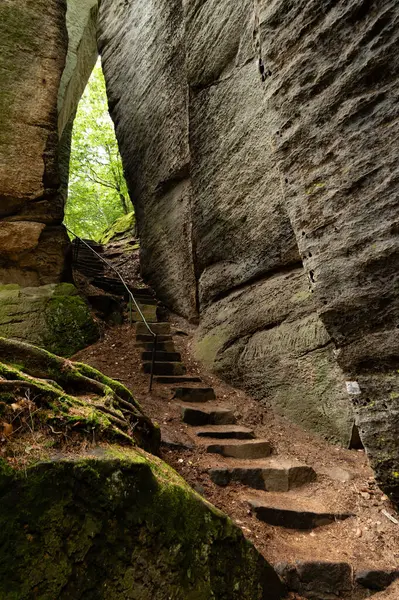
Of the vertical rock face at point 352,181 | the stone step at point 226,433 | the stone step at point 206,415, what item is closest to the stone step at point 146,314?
the stone step at point 206,415

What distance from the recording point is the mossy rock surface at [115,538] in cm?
195

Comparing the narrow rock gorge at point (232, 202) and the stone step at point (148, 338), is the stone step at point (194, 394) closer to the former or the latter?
the narrow rock gorge at point (232, 202)

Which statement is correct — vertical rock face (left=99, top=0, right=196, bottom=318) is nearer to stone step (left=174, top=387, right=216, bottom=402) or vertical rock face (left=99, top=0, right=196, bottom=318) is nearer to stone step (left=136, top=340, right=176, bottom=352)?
stone step (left=136, top=340, right=176, bottom=352)

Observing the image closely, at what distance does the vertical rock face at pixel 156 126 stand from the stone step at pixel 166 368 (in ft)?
6.91

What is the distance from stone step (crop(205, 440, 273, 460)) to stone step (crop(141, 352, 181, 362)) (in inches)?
116

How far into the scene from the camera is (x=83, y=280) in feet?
35.1

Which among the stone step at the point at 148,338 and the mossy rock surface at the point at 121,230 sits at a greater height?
the mossy rock surface at the point at 121,230

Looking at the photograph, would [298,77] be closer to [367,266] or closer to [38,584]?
[367,266]

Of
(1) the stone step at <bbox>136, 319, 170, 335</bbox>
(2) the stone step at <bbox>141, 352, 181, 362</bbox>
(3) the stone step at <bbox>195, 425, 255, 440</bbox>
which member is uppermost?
(1) the stone step at <bbox>136, 319, 170, 335</bbox>

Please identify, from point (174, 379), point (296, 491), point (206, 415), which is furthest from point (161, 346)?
point (296, 491)

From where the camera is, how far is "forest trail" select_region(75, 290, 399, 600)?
3.33 metres

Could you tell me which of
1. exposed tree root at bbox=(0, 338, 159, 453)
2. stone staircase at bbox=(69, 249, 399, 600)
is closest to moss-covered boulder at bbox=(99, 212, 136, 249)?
stone staircase at bbox=(69, 249, 399, 600)

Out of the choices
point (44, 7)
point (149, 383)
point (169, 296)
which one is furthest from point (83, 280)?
point (44, 7)

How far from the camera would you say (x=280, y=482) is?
179 inches
